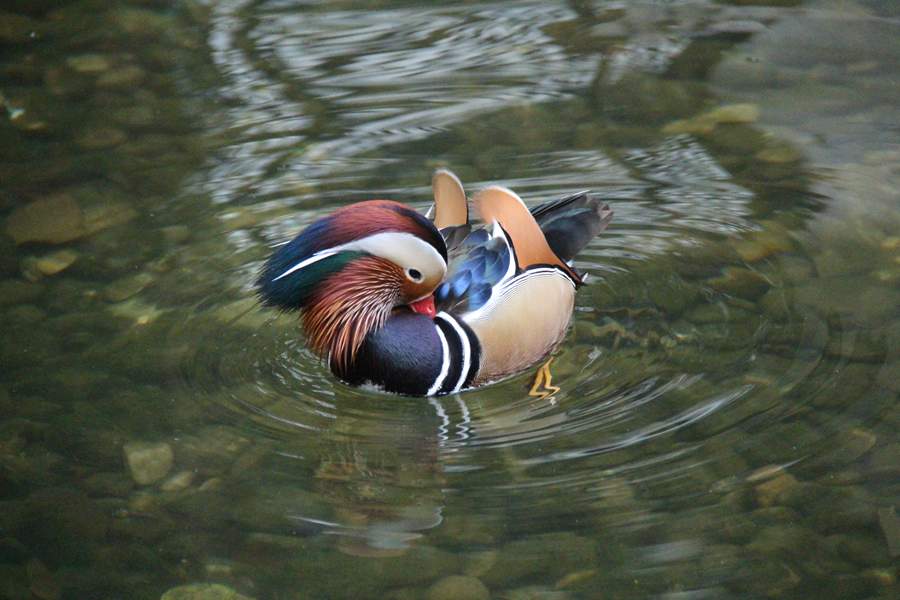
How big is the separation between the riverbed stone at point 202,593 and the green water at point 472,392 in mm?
16

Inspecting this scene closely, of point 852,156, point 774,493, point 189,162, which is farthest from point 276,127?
point 774,493

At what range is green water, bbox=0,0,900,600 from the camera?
192 inches

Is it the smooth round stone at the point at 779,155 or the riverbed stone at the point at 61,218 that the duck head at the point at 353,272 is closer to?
the riverbed stone at the point at 61,218

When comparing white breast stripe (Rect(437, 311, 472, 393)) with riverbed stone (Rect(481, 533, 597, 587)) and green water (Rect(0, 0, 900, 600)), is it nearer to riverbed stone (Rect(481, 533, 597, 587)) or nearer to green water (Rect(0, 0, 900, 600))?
green water (Rect(0, 0, 900, 600))

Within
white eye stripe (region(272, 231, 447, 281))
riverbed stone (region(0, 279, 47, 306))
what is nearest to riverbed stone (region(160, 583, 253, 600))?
white eye stripe (region(272, 231, 447, 281))

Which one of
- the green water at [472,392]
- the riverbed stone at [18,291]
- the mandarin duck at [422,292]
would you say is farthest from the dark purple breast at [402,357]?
the riverbed stone at [18,291]

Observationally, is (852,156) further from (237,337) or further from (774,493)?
(237,337)

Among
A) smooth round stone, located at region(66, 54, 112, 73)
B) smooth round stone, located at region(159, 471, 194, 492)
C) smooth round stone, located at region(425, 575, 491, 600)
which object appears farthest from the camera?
smooth round stone, located at region(66, 54, 112, 73)

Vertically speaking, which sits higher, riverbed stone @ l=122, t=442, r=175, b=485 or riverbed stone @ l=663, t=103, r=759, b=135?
riverbed stone @ l=663, t=103, r=759, b=135

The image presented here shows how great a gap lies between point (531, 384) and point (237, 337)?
150cm

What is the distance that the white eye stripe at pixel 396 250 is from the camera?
5.53 metres

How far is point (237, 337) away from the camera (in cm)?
620

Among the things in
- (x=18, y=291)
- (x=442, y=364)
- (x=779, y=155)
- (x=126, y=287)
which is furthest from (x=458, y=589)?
(x=779, y=155)

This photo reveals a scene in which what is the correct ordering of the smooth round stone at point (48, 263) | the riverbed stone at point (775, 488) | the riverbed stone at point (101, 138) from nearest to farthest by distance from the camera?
1. the riverbed stone at point (775, 488)
2. the smooth round stone at point (48, 263)
3. the riverbed stone at point (101, 138)
